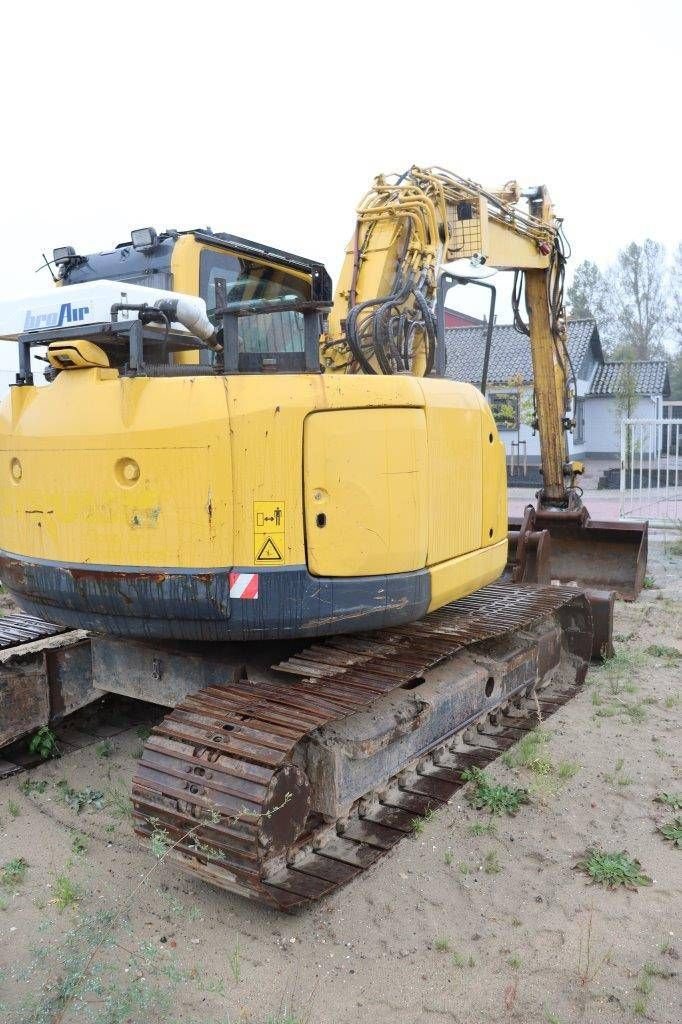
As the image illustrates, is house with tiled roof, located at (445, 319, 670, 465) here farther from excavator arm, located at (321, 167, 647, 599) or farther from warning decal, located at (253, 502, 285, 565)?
warning decal, located at (253, 502, 285, 565)

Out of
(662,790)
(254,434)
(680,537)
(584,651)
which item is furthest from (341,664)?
(680,537)

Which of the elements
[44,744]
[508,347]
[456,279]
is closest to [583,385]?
[508,347]

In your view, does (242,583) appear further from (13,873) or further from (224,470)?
(13,873)

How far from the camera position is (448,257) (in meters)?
6.27

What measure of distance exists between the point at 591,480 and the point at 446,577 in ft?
68.9

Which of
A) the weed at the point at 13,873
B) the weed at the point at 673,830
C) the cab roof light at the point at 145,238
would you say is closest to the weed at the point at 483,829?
the weed at the point at 673,830

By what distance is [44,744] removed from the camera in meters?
4.78

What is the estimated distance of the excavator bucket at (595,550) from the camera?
8859 millimetres

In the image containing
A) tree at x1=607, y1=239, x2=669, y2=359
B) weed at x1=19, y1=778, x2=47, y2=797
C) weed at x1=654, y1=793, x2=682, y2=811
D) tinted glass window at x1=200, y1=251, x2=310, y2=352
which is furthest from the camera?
tree at x1=607, y1=239, x2=669, y2=359

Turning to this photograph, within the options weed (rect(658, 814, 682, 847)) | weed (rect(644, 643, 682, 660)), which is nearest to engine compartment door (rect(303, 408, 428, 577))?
weed (rect(658, 814, 682, 847))

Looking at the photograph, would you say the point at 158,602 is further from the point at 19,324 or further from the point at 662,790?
the point at 662,790

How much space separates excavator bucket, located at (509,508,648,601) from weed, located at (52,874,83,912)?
6184 mm

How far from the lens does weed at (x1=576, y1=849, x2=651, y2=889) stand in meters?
3.60

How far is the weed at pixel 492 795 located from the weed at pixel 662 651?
291cm
